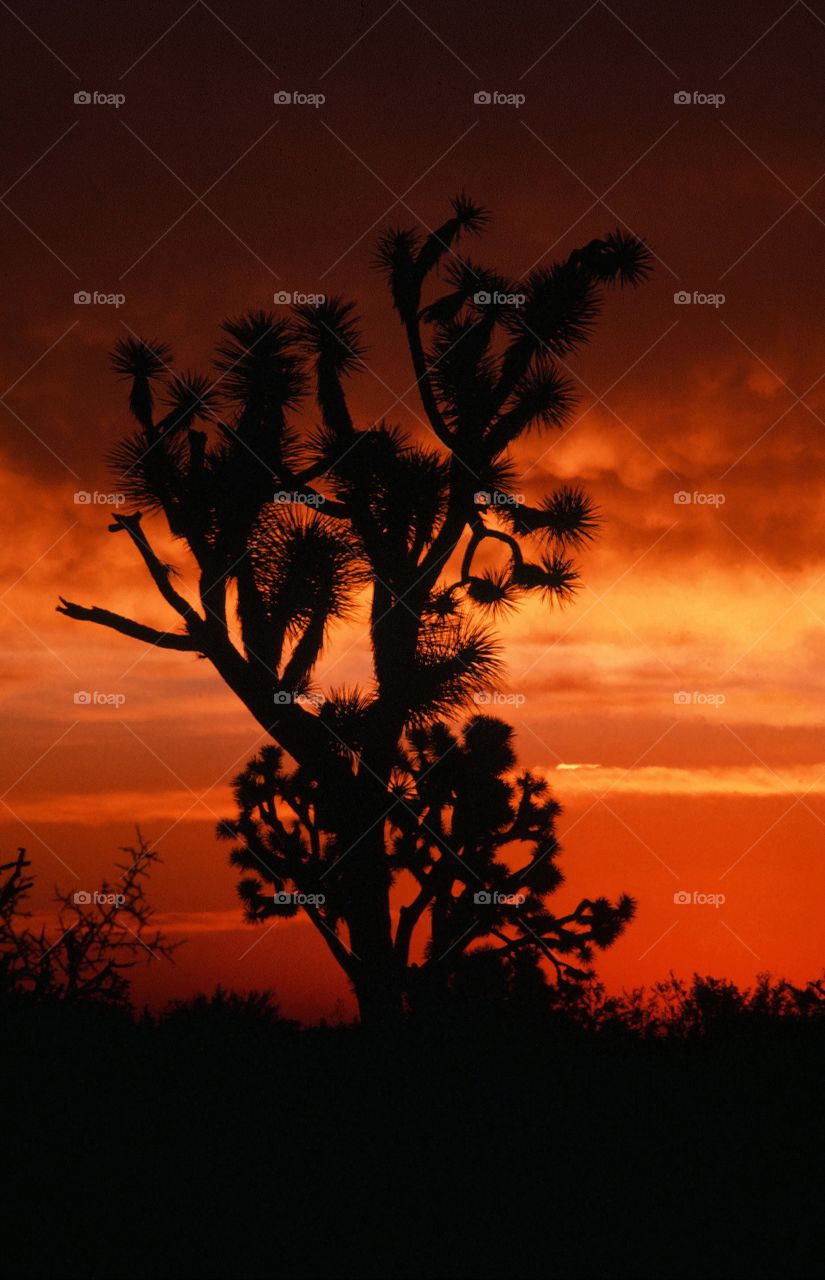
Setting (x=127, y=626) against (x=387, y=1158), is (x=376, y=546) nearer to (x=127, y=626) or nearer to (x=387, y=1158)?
(x=127, y=626)

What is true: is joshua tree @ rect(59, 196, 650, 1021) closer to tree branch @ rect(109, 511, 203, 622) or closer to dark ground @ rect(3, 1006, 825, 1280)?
tree branch @ rect(109, 511, 203, 622)

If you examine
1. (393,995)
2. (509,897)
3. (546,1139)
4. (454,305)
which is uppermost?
(454,305)

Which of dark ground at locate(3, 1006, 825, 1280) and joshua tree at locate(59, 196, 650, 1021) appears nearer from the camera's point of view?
dark ground at locate(3, 1006, 825, 1280)

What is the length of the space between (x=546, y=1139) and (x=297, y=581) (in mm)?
7275

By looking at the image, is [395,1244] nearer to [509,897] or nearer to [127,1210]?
[127,1210]

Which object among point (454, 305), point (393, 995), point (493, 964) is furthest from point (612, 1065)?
point (454, 305)

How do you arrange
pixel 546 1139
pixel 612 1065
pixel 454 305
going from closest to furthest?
1. pixel 546 1139
2. pixel 612 1065
3. pixel 454 305

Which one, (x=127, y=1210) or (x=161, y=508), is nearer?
(x=127, y=1210)

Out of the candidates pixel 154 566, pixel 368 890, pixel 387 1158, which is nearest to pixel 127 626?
pixel 154 566

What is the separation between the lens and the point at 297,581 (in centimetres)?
1204

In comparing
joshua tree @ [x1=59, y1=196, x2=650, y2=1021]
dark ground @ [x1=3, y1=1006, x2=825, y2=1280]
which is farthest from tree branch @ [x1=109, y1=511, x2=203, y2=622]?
dark ground @ [x1=3, y1=1006, x2=825, y2=1280]

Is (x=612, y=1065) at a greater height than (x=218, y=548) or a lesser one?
lesser

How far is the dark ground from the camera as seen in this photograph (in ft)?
15.7

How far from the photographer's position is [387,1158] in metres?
5.43
